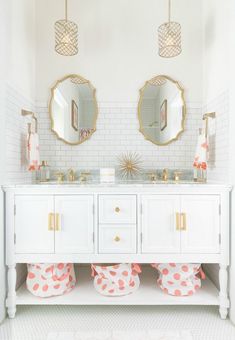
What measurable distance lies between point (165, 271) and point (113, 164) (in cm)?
109

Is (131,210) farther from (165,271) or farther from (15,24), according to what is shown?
(15,24)

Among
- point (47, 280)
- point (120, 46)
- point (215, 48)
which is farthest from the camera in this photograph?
point (120, 46)

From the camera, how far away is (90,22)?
9.71 ft

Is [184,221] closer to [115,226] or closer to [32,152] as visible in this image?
[115,226]

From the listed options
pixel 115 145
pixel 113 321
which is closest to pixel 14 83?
pixel 115 145

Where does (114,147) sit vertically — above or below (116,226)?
above

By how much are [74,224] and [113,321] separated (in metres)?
0.73

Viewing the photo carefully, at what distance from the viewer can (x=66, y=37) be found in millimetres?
2725

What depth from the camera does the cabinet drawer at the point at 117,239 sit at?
2.29 metres

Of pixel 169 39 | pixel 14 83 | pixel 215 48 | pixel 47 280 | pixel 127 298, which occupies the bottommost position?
pixel 127 298

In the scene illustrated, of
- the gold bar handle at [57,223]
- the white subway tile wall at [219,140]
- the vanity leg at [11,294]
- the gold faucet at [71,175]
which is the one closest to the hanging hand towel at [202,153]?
the white subway tile wall at [219,140]

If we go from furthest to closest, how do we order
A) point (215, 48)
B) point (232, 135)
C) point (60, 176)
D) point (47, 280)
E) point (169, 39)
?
point (60, 176) < point (169, 39) < point (215, 48) < point (47, 280) < point (232, 135)

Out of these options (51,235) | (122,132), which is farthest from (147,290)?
(122,132)

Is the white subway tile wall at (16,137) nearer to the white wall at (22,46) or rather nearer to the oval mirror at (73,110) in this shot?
the white wall at (22,46)
